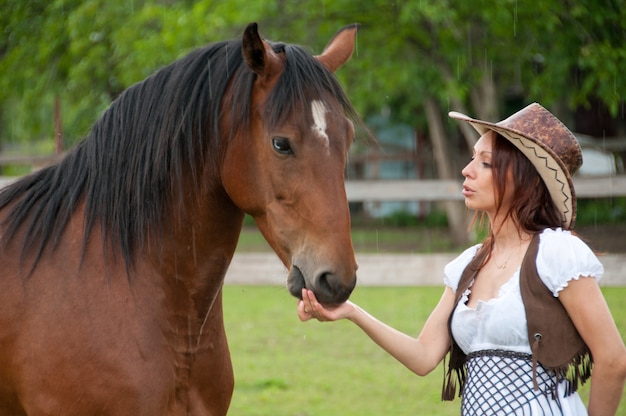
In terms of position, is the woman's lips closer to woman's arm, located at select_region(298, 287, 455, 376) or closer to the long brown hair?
the long brown hair

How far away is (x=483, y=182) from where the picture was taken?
7.97 ft

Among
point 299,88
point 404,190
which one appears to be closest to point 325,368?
point 404,190

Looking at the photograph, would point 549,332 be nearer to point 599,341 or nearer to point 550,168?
point 599,341

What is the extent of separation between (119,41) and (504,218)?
10519mm

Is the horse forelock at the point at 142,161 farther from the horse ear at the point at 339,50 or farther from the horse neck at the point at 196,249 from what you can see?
the horse ear at the point at 339,50

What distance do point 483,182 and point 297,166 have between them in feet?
1.99

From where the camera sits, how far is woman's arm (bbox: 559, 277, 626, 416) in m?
2.15

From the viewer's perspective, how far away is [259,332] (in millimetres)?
7602

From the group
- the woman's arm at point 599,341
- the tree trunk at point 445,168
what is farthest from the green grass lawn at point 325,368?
the tree trunk at point 445,168

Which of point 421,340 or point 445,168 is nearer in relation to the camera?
point 421,340

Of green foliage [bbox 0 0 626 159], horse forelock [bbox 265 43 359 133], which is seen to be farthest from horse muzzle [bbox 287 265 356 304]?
green foliage [bbox 0 0 626 159]

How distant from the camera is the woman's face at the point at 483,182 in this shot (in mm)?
2420

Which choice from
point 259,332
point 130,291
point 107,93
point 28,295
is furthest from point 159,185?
point 107,93

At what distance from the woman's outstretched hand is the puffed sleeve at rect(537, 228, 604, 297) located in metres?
0.60
